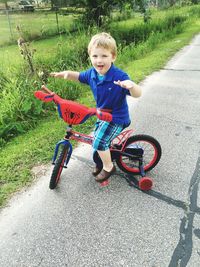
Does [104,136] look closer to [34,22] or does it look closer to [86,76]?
[86,76]

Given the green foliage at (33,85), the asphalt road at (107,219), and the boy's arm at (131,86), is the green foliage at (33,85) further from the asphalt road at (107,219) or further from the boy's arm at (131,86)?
the boy's arm at (131,86)

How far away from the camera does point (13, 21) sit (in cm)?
1303

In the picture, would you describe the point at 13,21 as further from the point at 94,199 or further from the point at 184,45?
the point at 94,199

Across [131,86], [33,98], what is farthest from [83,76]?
[33,98]

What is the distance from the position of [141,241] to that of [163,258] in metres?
0.23

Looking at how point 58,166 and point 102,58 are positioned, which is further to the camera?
point 58,166

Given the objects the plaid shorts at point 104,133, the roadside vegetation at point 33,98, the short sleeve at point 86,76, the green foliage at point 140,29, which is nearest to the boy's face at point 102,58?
the short sleeve at point 86,76

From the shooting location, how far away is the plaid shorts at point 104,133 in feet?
9.51

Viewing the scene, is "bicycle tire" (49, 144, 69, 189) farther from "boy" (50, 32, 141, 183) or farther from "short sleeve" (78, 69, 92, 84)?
"short sleeve" (78, 69, 92, 84)

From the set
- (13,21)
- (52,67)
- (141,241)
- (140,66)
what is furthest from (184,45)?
(141,241)

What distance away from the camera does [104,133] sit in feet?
9.54

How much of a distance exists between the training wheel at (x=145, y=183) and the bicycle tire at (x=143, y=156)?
269 millimetres

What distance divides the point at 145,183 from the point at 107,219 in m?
0.54

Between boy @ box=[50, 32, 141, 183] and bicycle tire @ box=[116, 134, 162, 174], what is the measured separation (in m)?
0.23
